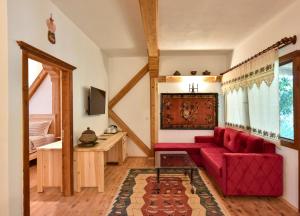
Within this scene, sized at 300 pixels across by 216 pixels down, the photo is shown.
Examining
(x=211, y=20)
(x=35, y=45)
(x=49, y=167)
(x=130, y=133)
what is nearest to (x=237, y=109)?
(x=211, y=20)

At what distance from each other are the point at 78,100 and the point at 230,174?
275 cm

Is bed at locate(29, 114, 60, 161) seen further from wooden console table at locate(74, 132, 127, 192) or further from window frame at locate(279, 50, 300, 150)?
window frame at locate(279, 50, 300, 150)

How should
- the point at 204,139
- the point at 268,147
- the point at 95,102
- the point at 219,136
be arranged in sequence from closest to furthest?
the point at 268,147, the point at 95,102, the point at 219,136, the point at 204,139

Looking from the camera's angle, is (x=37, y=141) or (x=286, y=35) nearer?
(x=286, y=35)

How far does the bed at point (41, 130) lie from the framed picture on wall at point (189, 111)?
296 centimetres

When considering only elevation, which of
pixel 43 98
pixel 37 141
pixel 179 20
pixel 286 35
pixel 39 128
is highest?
pixel 179 20

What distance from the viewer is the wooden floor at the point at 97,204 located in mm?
3141

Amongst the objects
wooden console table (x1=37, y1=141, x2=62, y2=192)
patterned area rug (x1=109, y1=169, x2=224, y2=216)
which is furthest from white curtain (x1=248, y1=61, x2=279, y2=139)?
wooden console table (x1=37, y1=141, x2=62, y2=192)

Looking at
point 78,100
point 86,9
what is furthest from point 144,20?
point 78,100

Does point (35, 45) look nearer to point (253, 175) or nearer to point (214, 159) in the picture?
point (214, 159)

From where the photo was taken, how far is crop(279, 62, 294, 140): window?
3.40m

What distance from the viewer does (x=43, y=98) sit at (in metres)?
6.82

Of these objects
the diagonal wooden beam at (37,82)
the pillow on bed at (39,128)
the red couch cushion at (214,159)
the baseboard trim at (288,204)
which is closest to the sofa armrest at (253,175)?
the baseboard trim at (288,204)

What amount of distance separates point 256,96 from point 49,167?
361cm
